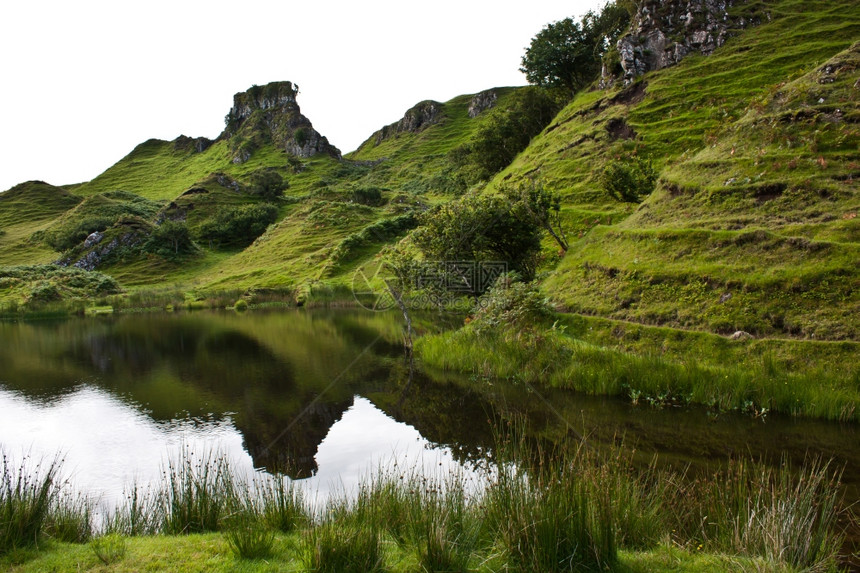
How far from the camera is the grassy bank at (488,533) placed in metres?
5.44

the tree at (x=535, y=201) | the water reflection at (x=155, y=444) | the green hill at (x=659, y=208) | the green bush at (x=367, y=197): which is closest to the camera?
the water reflection at (x=155, y=444)

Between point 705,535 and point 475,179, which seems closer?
point 705,535

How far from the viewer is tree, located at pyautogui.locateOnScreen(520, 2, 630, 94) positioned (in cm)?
6819

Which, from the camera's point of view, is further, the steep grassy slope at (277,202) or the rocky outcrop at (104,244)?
the rocky outcrop at (104,244)

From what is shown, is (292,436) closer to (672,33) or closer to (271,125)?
(672,33)

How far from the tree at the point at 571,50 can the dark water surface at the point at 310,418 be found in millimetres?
56502

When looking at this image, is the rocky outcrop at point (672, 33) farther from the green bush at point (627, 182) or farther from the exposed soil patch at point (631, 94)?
the green bush at point (627, 182)

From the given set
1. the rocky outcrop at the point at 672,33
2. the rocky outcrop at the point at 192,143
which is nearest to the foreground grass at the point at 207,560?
the rocky outcrop at the point at 672,33

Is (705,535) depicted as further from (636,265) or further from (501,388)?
(636,265)

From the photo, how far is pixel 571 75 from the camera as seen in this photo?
7000cm

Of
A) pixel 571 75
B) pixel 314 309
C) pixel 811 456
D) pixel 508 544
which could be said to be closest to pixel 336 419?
pixel 508 544

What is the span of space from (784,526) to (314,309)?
5033 cm

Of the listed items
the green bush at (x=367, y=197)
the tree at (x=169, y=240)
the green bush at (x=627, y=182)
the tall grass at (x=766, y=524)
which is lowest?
the tall grass at (x=766, y=524)

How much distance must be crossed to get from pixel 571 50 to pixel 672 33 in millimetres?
19298
